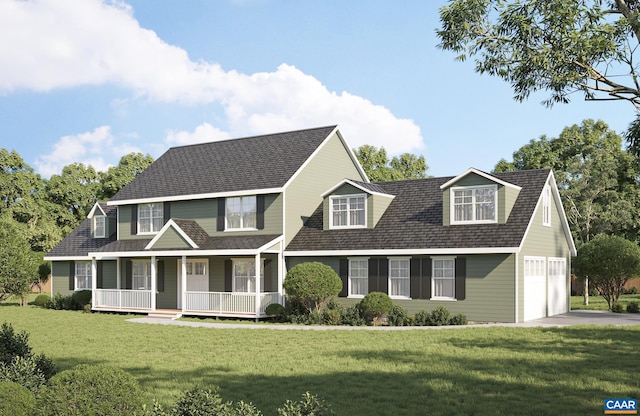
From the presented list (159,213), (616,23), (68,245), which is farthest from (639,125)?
(68,245)

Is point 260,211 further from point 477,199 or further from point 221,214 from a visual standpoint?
point 477,199

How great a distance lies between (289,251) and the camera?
2970cm

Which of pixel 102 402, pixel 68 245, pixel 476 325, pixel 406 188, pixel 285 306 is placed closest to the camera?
pixel 102 402

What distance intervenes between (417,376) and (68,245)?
31627 millimetres

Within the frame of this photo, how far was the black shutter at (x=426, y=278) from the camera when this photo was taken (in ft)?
86.9

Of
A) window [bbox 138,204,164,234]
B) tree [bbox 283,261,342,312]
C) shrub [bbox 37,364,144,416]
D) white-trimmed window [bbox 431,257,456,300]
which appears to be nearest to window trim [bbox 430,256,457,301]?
white-trimmed window [bbox 431,257,456,300]

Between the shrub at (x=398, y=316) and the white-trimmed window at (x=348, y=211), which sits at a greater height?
the white-trimmed window at (x=348, y=211)

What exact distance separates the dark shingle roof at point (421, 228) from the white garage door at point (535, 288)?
1718mm

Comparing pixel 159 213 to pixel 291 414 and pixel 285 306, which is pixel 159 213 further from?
pixel 291 414

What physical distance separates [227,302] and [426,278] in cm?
884

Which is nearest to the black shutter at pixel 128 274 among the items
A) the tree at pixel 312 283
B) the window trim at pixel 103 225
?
the window trim at pixel 103 225

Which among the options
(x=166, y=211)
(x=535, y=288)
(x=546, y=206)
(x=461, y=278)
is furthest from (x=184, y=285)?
(x=546, y=206)

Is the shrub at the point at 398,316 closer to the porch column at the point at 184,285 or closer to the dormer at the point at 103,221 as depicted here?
the porch column at the point at 184,285

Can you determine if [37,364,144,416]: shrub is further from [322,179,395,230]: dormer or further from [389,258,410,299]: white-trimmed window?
[322,179,395,230]: dormer
